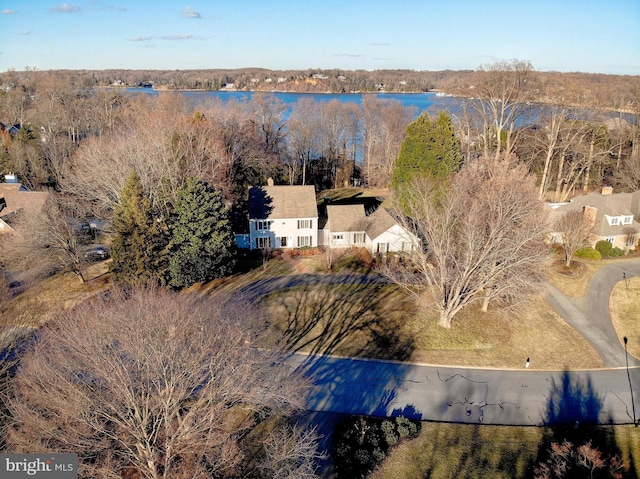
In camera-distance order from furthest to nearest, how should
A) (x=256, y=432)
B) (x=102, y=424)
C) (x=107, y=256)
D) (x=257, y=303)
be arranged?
(x=107, y=256) < (x=257, y=303) < (x=256, y=432) < (x=102, y=424)

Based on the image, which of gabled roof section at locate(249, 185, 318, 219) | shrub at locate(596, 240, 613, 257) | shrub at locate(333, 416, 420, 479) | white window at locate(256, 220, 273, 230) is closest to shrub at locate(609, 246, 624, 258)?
shrub at locate(596, 240, 613, 257)

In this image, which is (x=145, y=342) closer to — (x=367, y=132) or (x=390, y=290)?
(x=390, y=290)

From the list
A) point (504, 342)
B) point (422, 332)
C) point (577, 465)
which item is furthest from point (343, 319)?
point (577, 465)

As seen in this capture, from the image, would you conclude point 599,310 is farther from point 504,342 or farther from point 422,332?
point 422,332

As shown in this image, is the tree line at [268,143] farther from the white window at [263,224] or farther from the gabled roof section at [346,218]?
the gabled roof section at [346,218]

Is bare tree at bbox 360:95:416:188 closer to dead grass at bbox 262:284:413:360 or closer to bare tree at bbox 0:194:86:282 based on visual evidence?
dead grass at bbox 262:284:413:360

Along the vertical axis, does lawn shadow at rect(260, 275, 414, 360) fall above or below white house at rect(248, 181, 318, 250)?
below

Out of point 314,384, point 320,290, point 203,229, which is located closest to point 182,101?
point 203,229
